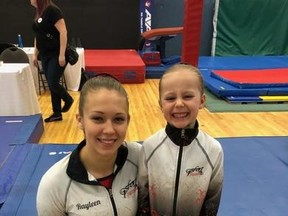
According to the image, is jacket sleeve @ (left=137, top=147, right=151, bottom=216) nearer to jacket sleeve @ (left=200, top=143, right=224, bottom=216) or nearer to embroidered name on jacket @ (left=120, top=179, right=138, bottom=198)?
embroidered name on jacket @ (left=120, top=179, right=138, bottom=198)

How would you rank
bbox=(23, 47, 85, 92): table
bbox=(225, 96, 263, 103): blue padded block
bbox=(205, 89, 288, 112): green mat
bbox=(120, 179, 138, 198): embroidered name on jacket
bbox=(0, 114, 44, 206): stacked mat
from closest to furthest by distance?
bbox=(120, 179, 138, 198): embroidered name on jacket
bbox=(0, 114, 44, 206): stacked mat
bbox=(205, 89, 288, 112): green mat
bbox=(225, 96, 263, 103): blue padded block
bbox=(23, 47, 85, 92): table

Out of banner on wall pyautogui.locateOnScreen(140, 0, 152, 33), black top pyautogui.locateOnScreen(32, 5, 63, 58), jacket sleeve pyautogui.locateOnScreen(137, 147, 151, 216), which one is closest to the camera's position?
jacket sleeve pyautogui.locateOnScreen(137, 147, 151, 216)

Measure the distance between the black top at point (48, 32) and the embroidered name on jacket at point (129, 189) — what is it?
2770mm

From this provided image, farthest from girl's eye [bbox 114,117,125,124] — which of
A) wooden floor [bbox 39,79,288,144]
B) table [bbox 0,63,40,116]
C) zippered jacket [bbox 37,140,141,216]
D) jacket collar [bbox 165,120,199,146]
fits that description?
table [bbox 0,63,40,116]

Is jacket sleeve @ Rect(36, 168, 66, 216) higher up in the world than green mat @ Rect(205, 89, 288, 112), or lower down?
higher up

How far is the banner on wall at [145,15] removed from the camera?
290 inches

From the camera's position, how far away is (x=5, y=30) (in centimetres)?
756

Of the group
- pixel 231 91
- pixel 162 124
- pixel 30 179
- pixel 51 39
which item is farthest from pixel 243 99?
pixel 30 179

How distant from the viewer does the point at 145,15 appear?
24.6 feet

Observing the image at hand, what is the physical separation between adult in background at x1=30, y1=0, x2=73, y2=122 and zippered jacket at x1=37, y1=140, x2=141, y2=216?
267 cm

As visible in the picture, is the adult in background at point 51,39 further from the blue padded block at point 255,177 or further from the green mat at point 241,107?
the green mat at point 241,107

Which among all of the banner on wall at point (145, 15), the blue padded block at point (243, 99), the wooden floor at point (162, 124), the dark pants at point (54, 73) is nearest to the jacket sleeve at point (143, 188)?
the wooden floor at point (162, 124)

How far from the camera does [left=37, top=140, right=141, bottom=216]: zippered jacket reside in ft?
4.00

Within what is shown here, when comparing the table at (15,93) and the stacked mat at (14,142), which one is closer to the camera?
the stacked mat at (14,142)
